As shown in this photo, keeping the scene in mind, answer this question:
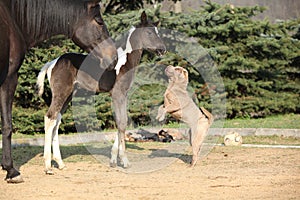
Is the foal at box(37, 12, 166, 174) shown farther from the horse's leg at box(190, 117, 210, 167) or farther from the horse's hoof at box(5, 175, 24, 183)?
the horse's hoof at box(5, 175, 24, 183)

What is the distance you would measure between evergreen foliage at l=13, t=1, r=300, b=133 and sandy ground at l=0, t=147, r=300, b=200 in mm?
5647

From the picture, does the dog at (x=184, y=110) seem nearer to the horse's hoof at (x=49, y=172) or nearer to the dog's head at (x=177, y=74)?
the dog's head at (x=177, y=74)

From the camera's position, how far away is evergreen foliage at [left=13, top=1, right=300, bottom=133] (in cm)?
1443

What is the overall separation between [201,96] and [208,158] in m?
6.55

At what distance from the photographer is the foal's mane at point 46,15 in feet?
24.5

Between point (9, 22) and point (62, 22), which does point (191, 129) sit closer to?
point (62, 22)

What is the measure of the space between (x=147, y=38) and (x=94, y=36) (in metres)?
1.16

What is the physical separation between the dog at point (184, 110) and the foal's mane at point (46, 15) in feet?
5.17

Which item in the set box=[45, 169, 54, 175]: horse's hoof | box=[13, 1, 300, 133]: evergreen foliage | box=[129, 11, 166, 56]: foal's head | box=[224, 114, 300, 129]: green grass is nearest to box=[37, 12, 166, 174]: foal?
box=[129, 11, 166, 56]: foal's head

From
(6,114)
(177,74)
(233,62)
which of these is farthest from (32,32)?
(233,62)

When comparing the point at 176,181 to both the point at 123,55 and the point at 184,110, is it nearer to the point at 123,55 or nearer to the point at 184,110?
the point at 184,110

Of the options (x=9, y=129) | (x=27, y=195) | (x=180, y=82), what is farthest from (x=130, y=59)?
(x=27, y=195)

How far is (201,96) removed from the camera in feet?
51.1

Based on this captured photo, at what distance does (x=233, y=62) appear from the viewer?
1544 cm
